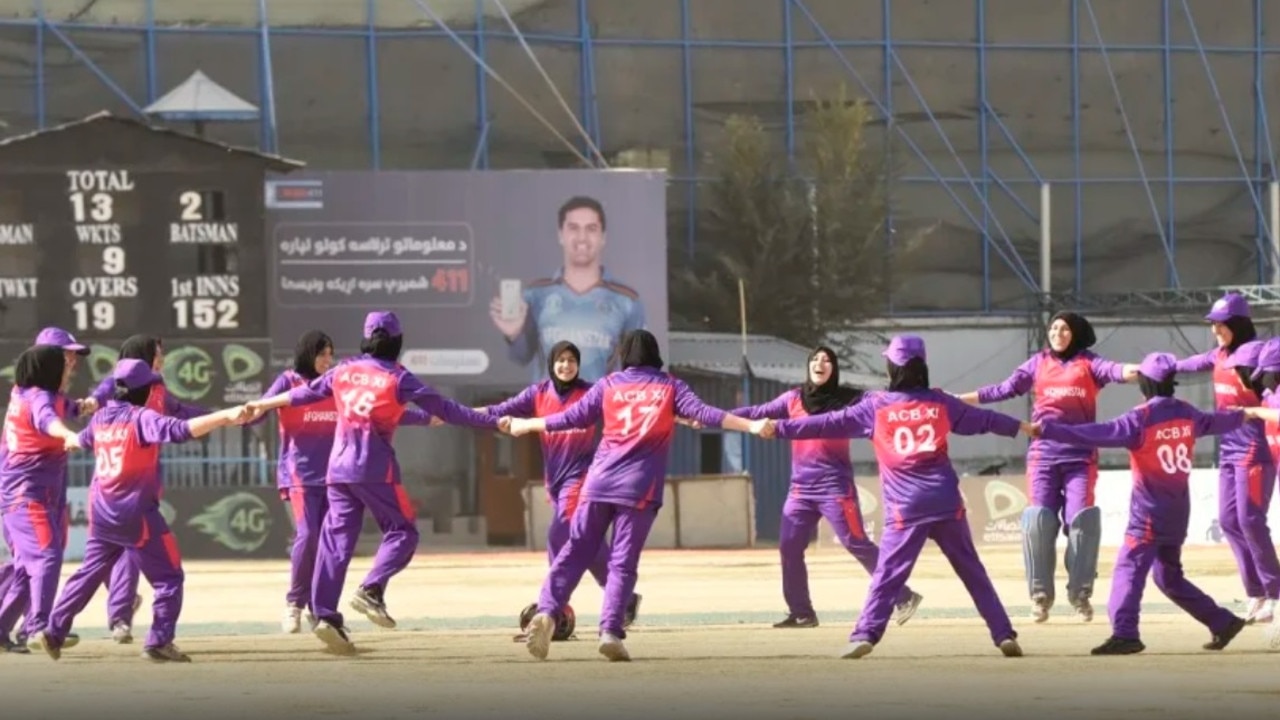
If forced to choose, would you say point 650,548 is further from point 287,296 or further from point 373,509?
point 373,509

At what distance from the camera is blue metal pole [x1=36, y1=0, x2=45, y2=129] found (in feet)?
161

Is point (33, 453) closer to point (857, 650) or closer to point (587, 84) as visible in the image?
point (857, 650)

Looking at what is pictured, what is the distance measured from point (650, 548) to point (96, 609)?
1583 cm

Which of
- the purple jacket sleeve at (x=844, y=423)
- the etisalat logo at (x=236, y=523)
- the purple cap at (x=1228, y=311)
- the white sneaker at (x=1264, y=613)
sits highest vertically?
the purple cap at (x=1228, y=311)

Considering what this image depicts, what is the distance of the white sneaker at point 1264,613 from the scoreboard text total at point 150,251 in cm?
2011

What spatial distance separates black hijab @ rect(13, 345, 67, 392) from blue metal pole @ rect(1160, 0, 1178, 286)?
132 feet

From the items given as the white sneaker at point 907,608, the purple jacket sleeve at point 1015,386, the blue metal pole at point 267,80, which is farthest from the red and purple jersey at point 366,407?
the blue metal pole at point 267,80

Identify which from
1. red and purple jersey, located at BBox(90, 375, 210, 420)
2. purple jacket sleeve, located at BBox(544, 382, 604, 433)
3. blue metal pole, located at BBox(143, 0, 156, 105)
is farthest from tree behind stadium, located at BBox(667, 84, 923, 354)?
purple jacket sleeve, located at BBox(544, 382, 604, 433)

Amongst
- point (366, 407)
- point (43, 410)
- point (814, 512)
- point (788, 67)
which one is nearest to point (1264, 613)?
point (814, 512)

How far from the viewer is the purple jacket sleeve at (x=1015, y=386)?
20.8 metres

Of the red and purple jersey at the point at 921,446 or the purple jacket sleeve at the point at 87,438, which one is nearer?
the red and purple jersey at the point at 921,446

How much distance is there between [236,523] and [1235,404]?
20574 millimetres

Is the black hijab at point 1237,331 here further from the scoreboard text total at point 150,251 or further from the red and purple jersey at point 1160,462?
the scoreboard text total at point 150,251

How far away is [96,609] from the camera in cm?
2552
